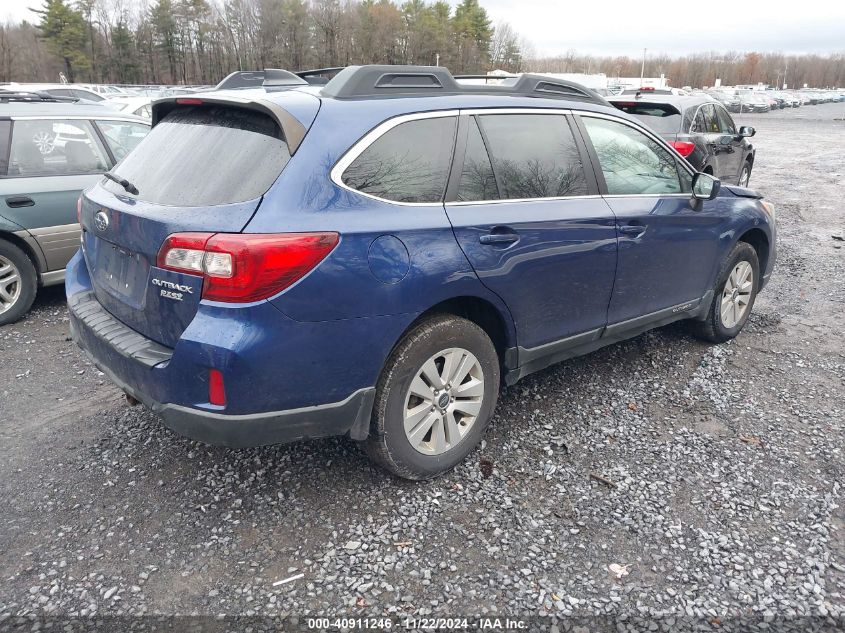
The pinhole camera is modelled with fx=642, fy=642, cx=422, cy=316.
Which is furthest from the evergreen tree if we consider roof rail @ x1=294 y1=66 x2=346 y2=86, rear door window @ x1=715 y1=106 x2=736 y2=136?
roof rail @ x1=294 y1=66 x2=346 y2=86

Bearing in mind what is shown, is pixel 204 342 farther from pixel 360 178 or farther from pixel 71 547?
pixel 71 547

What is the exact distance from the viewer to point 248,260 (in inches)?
92.4

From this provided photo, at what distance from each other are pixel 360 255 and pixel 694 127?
874cm

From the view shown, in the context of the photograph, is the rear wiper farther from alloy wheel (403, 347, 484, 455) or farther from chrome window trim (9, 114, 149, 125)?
chrome window trim (9, 114, 149, 125)

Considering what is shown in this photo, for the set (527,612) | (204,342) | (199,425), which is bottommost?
(527,612)

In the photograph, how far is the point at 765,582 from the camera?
251cm

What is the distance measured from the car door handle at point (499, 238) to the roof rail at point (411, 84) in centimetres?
74

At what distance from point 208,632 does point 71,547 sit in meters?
0.83

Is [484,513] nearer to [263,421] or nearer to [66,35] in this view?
[263,421]

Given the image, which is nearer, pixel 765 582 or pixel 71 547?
pixel 765 582

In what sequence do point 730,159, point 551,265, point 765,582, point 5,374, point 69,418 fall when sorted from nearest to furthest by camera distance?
point 765,582 < point 551,265 < point 69,418 < point 5,374 < point 730,159

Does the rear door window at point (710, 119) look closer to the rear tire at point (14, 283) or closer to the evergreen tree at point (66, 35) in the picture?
the rear tire at point (14, 283)

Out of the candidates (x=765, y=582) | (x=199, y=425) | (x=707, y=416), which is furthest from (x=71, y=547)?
(x=707, y=416)

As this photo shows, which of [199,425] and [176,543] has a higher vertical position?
[199,425]
